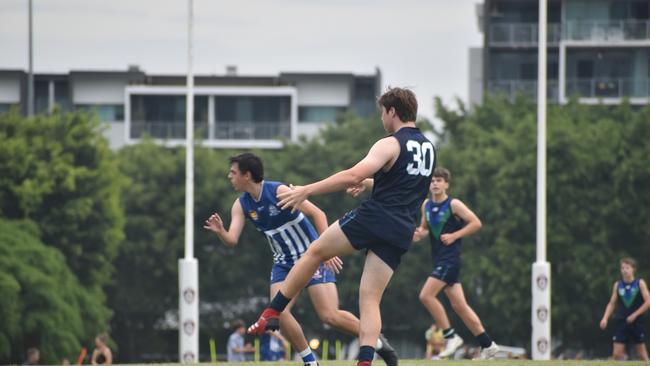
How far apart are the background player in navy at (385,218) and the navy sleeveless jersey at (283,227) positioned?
2146mm

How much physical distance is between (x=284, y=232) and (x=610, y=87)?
68.6 m

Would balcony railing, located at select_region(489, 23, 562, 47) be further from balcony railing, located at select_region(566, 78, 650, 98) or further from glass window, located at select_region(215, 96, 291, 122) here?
glass window, located at select_region(215, 96, 291, 122)

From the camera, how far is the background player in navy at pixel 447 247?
1955 cm

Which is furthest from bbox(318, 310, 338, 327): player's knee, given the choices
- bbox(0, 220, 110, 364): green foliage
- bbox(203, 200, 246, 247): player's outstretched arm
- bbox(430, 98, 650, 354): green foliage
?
bbox(430, 98, 650, 354): green foliage

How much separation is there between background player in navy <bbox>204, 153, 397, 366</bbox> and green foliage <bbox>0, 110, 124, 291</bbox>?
42878mm

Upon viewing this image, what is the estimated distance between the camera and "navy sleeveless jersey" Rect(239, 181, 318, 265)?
15367 mm

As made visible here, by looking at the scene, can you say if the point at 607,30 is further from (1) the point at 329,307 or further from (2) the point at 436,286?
(1) the point at 329,307

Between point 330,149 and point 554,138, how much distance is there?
14375 millimetres

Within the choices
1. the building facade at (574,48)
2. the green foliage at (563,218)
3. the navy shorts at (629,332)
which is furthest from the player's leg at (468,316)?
the building facade at (574,48)

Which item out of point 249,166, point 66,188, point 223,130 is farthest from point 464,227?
point 223,130

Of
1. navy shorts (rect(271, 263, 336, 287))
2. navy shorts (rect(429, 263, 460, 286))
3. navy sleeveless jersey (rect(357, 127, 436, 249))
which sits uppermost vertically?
navy sleeveless jersey (rect(357, 127, 436, 249))

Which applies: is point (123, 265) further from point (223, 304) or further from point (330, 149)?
point (330, 149)

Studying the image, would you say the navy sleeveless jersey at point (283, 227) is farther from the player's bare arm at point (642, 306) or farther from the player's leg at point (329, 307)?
the player's bare arm at point (642, 306)

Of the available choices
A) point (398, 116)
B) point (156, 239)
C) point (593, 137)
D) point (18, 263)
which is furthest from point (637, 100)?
point (398, 116)
